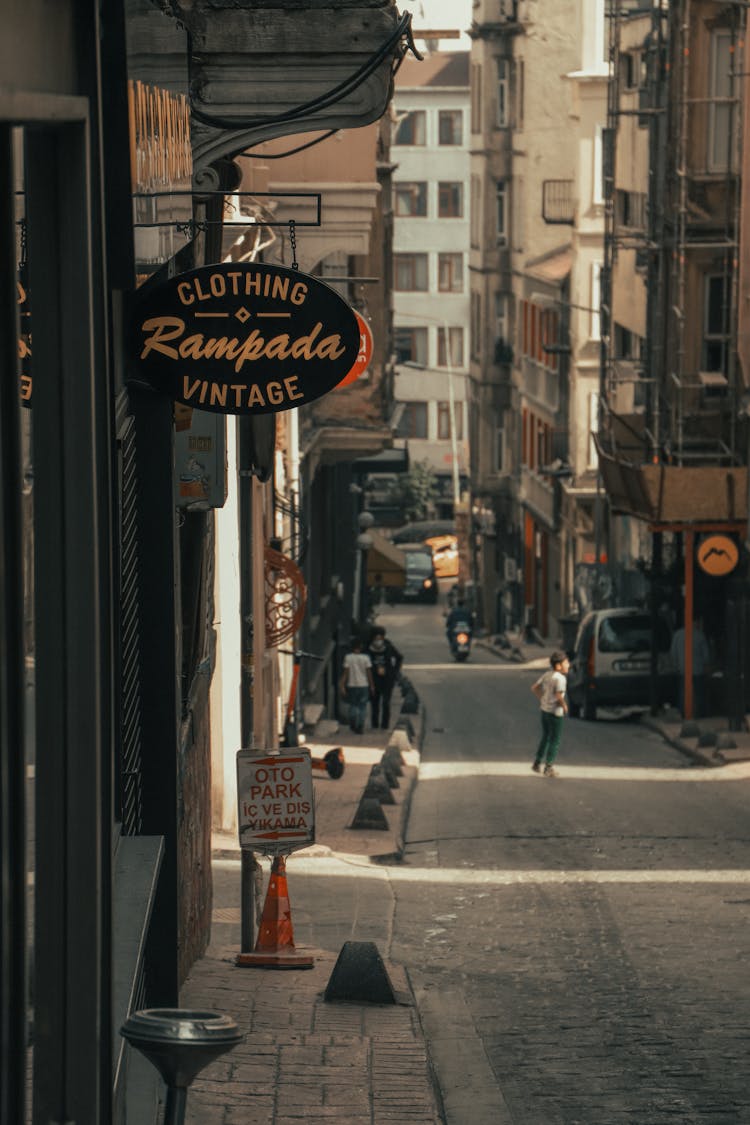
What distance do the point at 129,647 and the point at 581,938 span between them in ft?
20.2

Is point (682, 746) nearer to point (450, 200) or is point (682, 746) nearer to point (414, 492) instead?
point (414, 492)

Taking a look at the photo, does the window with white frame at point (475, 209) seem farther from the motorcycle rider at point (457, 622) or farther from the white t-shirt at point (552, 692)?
the white t-shirt at point (552, 692)

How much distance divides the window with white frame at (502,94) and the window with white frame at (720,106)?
35130 mm

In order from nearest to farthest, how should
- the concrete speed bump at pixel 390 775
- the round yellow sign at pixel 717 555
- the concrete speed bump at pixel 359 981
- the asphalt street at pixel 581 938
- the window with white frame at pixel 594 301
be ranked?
the asphalt street at pixel 581 938
the concrete speed bump at pixel 359 981
the concrete speed bump at pixel 390 775
the round yellow sign at pixel 717 555
the window with white frame at pixel 594 301

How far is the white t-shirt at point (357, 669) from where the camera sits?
95.2 ft

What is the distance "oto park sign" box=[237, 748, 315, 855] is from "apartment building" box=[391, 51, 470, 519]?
256ft

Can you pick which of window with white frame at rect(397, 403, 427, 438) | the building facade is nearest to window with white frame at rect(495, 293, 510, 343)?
window with white frame at rect(397, 403, 427, 438)

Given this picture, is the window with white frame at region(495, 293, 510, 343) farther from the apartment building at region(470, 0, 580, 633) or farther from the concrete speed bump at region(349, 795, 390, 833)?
the concrete speed bump at region(349, 795, 390, 833)

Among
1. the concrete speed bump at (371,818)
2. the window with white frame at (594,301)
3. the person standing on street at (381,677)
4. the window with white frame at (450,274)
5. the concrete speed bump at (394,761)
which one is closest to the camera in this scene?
the concrete speed bump at (371,818)

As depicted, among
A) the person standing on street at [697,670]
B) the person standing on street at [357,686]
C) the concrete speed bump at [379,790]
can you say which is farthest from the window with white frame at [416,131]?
the concrete speed bump at [379,790]

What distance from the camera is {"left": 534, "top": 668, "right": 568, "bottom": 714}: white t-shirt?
933 inches

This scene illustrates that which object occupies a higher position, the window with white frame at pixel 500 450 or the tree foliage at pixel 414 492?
the window with white frame at pixel 500 450

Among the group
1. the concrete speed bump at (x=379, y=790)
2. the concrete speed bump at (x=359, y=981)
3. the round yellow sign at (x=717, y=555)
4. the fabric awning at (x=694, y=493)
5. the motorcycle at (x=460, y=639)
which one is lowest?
the motorcycle at (x=460, y=639)

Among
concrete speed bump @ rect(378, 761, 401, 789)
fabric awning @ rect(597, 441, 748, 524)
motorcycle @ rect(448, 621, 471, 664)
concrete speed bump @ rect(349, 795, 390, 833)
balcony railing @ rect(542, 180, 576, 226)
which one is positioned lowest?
motorcycle @ rect(448, 621, 471, 664)
